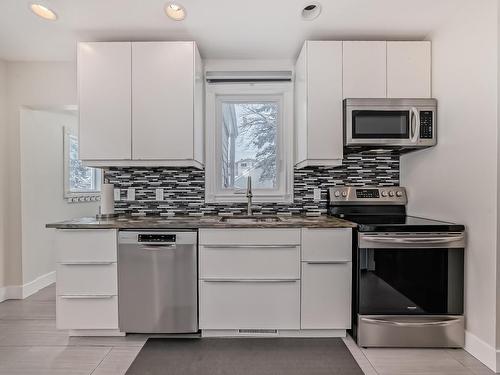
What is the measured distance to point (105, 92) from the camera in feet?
8.11

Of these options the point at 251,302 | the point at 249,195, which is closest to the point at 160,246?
the point at 251,302

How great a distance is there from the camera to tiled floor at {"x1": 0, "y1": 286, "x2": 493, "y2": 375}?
1936 millimetres

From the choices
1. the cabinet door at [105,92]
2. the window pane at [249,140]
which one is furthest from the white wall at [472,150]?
the cabinet door at [105,92]

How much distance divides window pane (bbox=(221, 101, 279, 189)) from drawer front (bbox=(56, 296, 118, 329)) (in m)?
1.38

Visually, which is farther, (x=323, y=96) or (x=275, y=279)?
(x=323, y=96)

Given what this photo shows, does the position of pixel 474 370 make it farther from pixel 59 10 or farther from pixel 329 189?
pixel 59 10

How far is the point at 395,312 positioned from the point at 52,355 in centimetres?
232

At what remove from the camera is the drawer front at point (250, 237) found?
7.45ft

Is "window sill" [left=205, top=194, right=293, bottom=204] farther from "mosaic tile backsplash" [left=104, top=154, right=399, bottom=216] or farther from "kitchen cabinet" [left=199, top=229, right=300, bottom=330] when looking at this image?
"kitchen cabinet" [left=199, top=229, right=300, bottom=330]

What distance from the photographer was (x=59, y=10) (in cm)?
223

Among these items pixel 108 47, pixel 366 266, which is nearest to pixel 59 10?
pixel 108 47

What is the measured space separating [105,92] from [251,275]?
1788mm

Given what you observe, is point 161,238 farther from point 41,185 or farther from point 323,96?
point 41,185

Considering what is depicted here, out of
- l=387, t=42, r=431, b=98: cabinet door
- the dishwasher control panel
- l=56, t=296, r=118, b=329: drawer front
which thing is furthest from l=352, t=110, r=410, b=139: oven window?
l=56, t=296, r=118, b=329: drawer front
